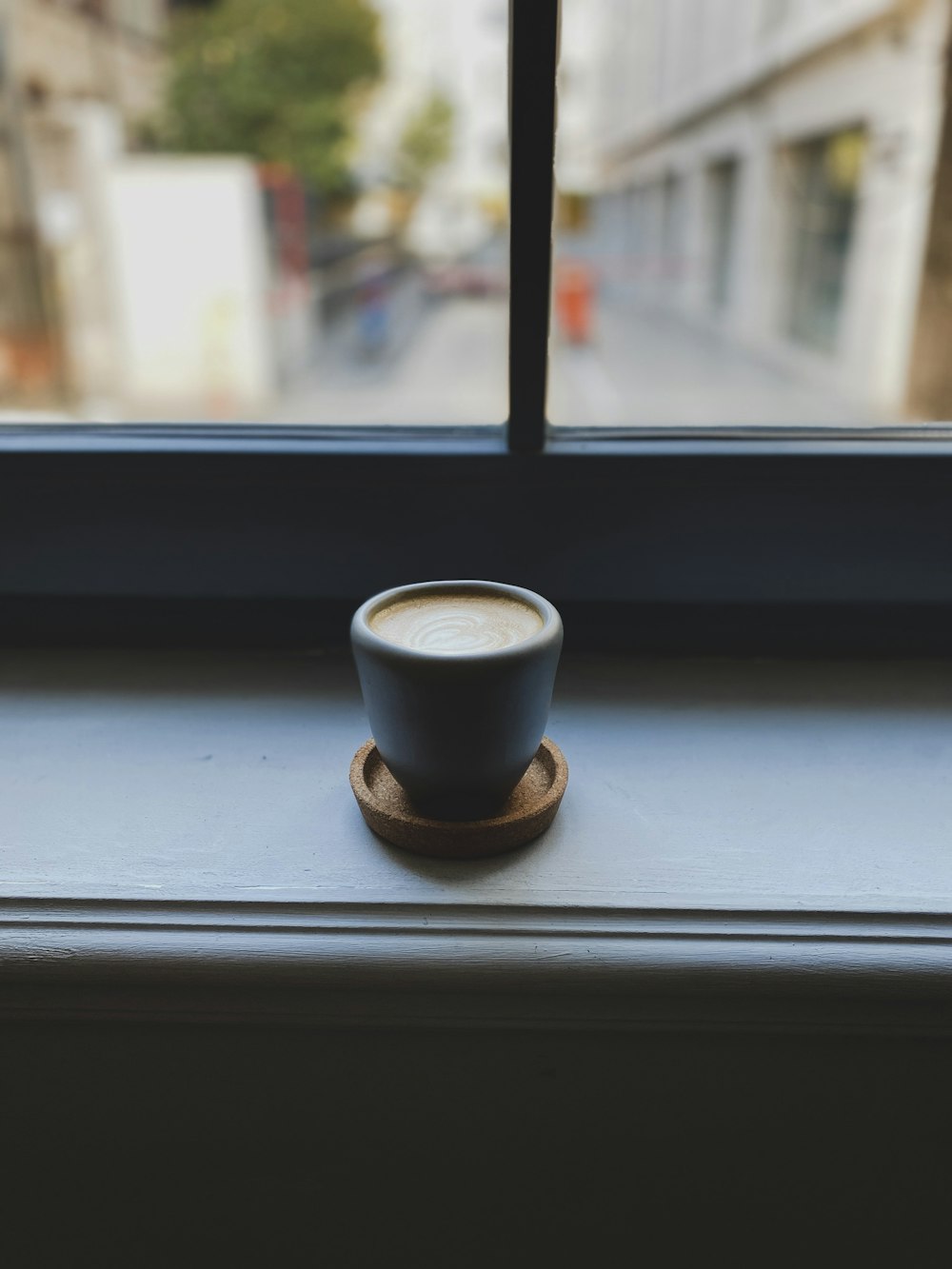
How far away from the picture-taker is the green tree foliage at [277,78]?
5.07 meters

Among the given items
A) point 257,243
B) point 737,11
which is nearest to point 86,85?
point 257,243

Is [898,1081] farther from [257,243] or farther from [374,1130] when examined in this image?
[257,243]

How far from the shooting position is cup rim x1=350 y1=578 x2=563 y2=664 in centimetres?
25

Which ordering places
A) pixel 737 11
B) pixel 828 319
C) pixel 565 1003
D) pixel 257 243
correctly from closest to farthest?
pixel 565 1003
pixel 828 319
pixel 737 11
pixel 257 243

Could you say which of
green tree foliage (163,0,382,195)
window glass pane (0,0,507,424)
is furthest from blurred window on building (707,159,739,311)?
green tree foliage (163,0,382,195)

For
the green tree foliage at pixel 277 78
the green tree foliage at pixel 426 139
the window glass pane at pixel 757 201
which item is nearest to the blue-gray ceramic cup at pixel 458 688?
the window glass pane at pixel 757 201

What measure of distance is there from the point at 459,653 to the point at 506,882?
0.08m

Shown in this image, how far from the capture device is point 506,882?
279 millimetres

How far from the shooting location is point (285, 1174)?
0.95 ft

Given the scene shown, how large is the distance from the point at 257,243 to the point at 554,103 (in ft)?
15.3

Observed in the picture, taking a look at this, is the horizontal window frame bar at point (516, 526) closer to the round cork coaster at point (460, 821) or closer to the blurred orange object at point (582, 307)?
the round cork coaster at point (460, 821)

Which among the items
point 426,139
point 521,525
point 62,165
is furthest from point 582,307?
point 521,525

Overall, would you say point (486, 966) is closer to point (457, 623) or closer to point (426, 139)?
point (457, 623)

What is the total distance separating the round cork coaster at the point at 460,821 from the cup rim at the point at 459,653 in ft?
0.19
